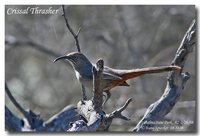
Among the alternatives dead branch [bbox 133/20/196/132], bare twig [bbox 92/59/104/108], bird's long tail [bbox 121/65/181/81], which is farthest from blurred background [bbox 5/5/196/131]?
bare twig [bbox 92/59/104/108]

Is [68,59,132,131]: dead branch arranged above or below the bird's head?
below

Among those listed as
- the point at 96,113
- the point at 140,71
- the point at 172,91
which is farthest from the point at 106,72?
the point at 172,91

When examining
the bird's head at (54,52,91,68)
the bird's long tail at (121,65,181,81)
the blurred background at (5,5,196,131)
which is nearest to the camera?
the bird's long tail at (121,65,181,81)

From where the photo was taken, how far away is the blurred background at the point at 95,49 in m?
5.30

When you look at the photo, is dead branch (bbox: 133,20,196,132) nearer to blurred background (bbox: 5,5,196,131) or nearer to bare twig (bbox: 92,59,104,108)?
blurred background (bbox: 5,5,196,131)

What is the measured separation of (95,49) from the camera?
544 centimetres

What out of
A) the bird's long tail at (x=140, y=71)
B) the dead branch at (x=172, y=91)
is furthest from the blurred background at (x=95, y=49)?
the bird's long tail at (x=140, y=71)

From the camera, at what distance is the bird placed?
4.86 meters

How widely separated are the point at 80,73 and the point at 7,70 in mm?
598

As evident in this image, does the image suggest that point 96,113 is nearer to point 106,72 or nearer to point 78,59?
point 106,72

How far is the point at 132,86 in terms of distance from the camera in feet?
18.1

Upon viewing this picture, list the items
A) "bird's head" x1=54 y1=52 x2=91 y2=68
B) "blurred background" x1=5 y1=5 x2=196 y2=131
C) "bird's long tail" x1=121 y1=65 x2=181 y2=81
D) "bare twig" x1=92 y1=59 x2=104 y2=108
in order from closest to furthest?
1. "bare twig" x1=92 y1=59 x2=104 y2=108
2. "bird's long tail" x1=121 y1=65 x2=181 y2=81
3. "bird's head" x1=54 y1=52 x2=91 y2=68
4. "blurred background" x1=5 y1=5 x2=196 y2=131

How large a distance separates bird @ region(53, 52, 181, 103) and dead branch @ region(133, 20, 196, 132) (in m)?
0.08

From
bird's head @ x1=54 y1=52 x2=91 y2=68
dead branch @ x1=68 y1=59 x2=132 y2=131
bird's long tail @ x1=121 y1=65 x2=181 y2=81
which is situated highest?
bird's head @ x1=54 y1=52 x2=91 y2=68
